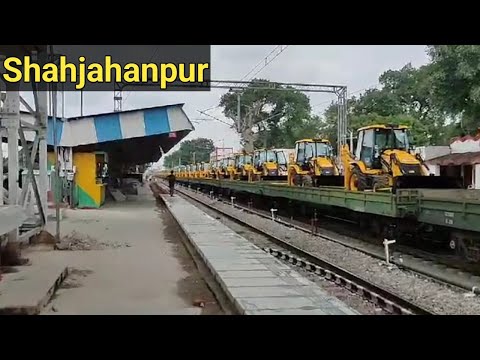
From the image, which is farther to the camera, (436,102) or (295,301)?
(436,102)

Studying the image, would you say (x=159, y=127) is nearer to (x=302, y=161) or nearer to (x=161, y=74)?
(x=302, y=161)

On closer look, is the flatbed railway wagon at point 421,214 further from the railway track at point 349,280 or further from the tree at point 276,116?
the tree at point 276,116

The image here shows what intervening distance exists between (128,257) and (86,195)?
13392mm

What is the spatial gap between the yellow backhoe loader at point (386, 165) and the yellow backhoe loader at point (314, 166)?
3267 millimetres

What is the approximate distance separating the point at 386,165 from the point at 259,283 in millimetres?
7672

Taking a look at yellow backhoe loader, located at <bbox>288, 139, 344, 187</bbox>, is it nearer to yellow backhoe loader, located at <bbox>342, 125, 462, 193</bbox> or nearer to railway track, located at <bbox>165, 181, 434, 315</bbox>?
yellow backhoe loader, located at <bbox>342, 125, 462, 193</bbox>

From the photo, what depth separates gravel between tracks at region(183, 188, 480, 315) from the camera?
7293 millimetres

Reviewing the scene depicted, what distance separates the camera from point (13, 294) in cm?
682

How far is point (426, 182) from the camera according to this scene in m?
12.9

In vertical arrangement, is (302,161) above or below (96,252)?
above

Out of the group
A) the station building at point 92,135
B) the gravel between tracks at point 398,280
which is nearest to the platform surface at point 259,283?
the gravel between tracks at point 398,280

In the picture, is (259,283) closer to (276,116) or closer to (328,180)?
(328,180)
